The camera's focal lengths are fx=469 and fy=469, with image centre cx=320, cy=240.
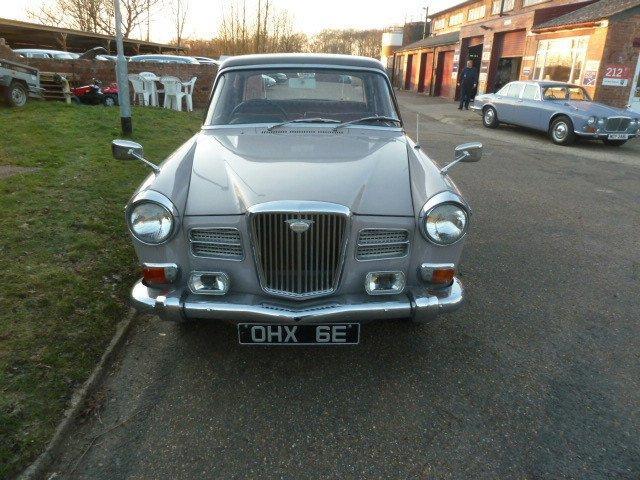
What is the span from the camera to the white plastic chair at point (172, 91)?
14656 millimetres

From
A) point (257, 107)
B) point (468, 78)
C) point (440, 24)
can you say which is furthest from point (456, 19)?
point (257, 107)

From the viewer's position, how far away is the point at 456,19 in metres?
35.4

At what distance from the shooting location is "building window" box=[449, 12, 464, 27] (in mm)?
34312

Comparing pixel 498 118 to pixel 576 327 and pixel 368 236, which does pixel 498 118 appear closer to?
pixel 576 327

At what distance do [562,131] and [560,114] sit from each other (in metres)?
0.46

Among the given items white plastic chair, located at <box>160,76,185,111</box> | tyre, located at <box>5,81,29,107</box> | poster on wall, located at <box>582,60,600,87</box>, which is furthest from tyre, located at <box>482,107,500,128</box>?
tyre, located at <box>5,81,29,107</box>

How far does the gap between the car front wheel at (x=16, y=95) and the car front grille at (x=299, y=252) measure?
1214cm

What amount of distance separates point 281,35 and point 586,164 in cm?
3077

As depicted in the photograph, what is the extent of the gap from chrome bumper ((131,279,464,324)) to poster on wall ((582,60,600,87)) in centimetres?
1654

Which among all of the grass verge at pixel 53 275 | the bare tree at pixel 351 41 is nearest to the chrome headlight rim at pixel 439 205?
the grass verge at pixel 53 275

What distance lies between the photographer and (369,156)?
3055 millimetres

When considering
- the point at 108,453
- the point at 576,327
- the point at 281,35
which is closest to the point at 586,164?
the point at 576,327

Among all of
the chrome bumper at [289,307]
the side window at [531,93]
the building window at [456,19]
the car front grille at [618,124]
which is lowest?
the chrome bumper at [289,307]

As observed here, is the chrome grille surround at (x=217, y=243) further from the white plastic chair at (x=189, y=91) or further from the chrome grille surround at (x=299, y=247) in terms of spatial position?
the white plastic chair at (x=189, y=91)
